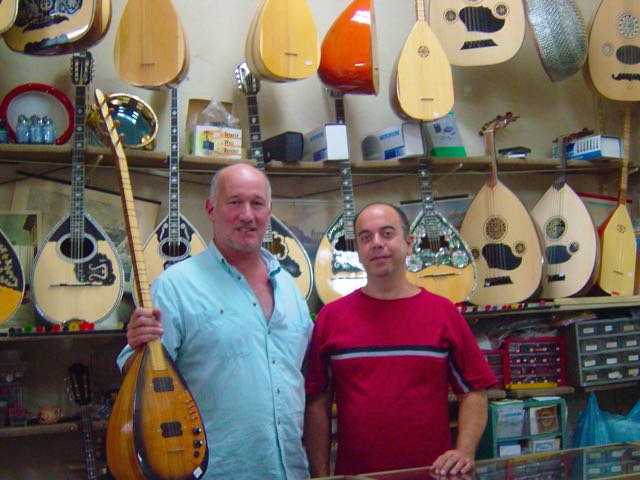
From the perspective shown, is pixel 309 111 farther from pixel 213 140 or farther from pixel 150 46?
pixel 150 46

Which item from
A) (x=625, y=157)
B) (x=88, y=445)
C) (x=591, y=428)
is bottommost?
(x=591, y=428)

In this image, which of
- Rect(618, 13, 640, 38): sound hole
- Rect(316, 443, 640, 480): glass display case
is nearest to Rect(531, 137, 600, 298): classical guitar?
Rect(618, 13, 640, 38): sound hole

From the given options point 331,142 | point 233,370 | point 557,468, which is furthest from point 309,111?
point 557,468

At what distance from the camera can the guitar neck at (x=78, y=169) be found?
254cm

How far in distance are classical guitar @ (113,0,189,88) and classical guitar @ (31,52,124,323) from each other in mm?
263

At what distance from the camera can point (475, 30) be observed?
10.5 ft

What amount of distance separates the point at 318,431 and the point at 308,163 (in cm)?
127

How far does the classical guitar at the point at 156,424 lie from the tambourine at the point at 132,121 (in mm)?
1181

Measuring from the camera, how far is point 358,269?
9.55 feet

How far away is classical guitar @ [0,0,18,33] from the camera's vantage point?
7.93 feet

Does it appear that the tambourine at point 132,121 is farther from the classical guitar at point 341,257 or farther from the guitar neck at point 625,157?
the guitar neck at point 625,157

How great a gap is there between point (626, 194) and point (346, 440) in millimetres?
2385

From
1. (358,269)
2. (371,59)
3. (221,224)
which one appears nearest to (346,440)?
(221,224)

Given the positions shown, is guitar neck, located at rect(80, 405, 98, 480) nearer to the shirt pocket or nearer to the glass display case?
the shirt pocket
